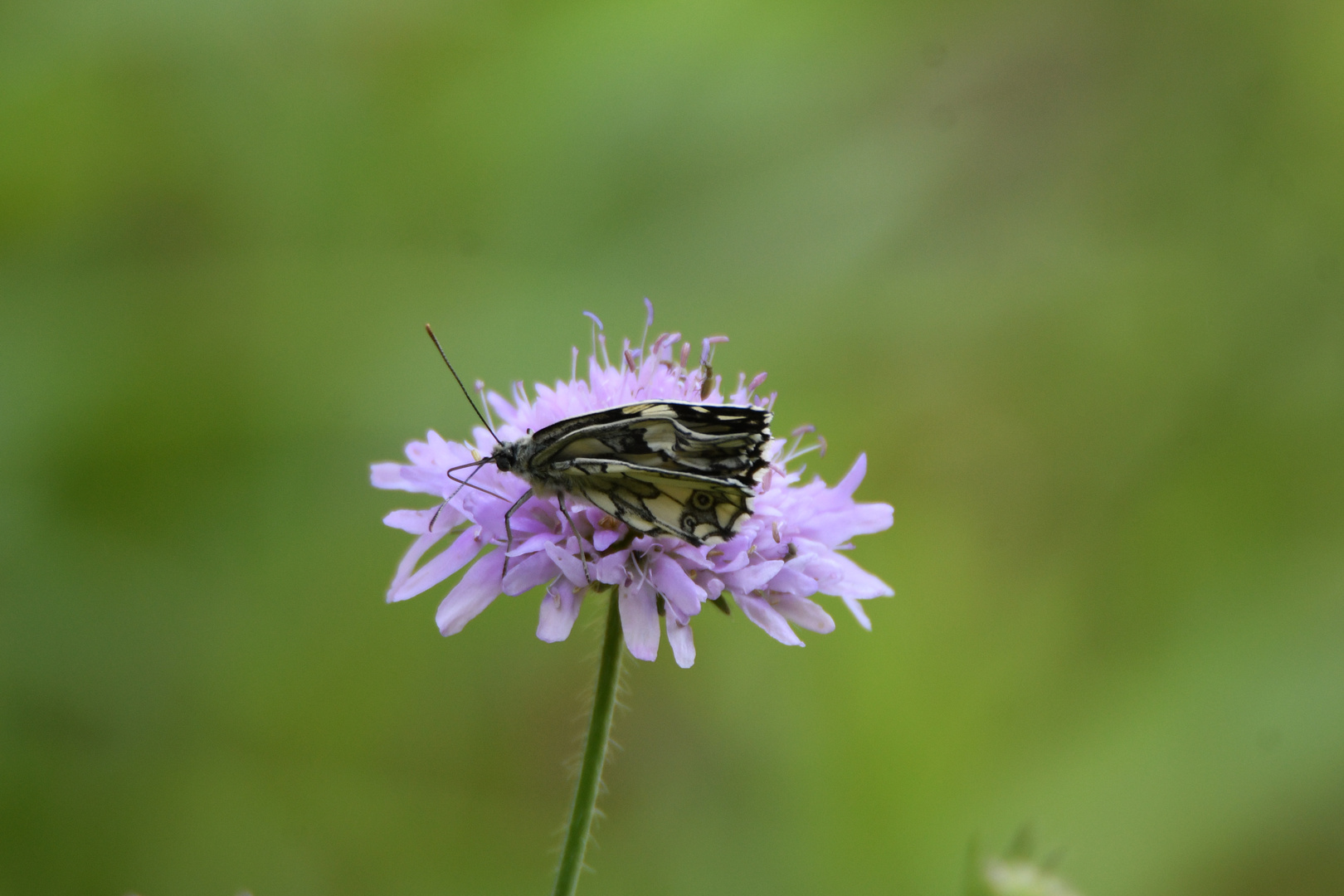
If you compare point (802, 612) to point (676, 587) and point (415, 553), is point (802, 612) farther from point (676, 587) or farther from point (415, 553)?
point (415, 553)

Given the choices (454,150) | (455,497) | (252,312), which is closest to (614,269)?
(454,150)

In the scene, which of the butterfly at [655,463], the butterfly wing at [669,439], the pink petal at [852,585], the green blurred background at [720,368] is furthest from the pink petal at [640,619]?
the green blurred background at [720,368]

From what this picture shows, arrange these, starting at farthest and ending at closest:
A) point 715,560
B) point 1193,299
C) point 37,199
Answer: point 1193,299 < point 37,199 < point 715,560

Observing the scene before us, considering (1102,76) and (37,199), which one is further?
(1102,76)

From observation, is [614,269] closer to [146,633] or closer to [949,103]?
[949,103]

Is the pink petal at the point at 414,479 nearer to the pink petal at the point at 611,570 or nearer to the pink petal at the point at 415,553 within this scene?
the pink petal at the point at 415,553

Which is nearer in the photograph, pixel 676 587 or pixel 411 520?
pixel 676 587

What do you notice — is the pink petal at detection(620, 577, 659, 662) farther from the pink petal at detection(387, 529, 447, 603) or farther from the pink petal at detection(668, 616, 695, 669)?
the pink petal at detection(387, 529, 447, 603)

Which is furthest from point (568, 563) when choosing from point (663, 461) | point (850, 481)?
point (850, 481)
